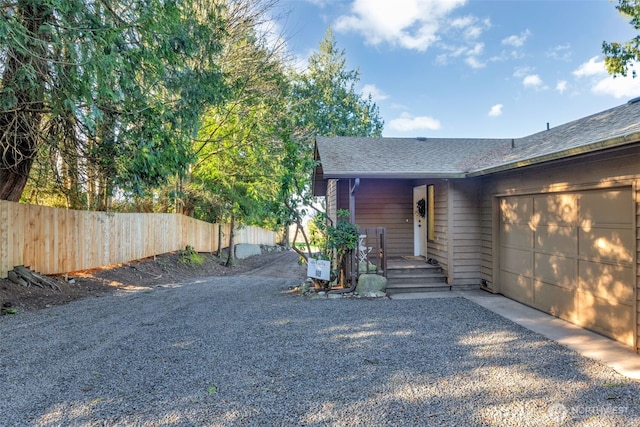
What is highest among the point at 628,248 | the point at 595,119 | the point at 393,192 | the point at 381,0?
the point at 381,0

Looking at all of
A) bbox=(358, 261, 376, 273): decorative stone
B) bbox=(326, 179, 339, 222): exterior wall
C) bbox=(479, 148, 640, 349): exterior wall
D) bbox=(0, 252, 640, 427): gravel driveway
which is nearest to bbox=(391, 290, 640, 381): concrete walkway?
bbox=(0, 252, 640, 427): gravel driveway

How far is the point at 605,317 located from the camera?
14.8 ft

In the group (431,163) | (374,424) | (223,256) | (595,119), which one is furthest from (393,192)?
(223,256)

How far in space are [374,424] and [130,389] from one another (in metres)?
2.06

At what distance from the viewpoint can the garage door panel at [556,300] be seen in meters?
5.09

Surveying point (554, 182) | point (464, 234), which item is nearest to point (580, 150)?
point (554, 182)

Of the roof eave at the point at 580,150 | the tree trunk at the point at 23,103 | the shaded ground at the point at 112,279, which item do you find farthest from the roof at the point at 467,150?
the shaded ground at the point at 112,279

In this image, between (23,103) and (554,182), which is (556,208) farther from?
(23,103)

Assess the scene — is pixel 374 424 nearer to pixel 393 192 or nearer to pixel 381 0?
pixel 393 192

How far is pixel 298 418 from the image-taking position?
2561 mm

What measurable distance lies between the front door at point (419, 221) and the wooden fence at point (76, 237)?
787 cm

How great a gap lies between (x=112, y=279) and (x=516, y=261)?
29.1ft

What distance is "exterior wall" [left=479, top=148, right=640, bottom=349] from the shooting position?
404 cm

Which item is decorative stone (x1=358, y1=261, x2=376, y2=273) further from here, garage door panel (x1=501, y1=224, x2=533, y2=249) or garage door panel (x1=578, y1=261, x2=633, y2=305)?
garage door panel (x1=578, y1=261, x2=633, y2=305)
